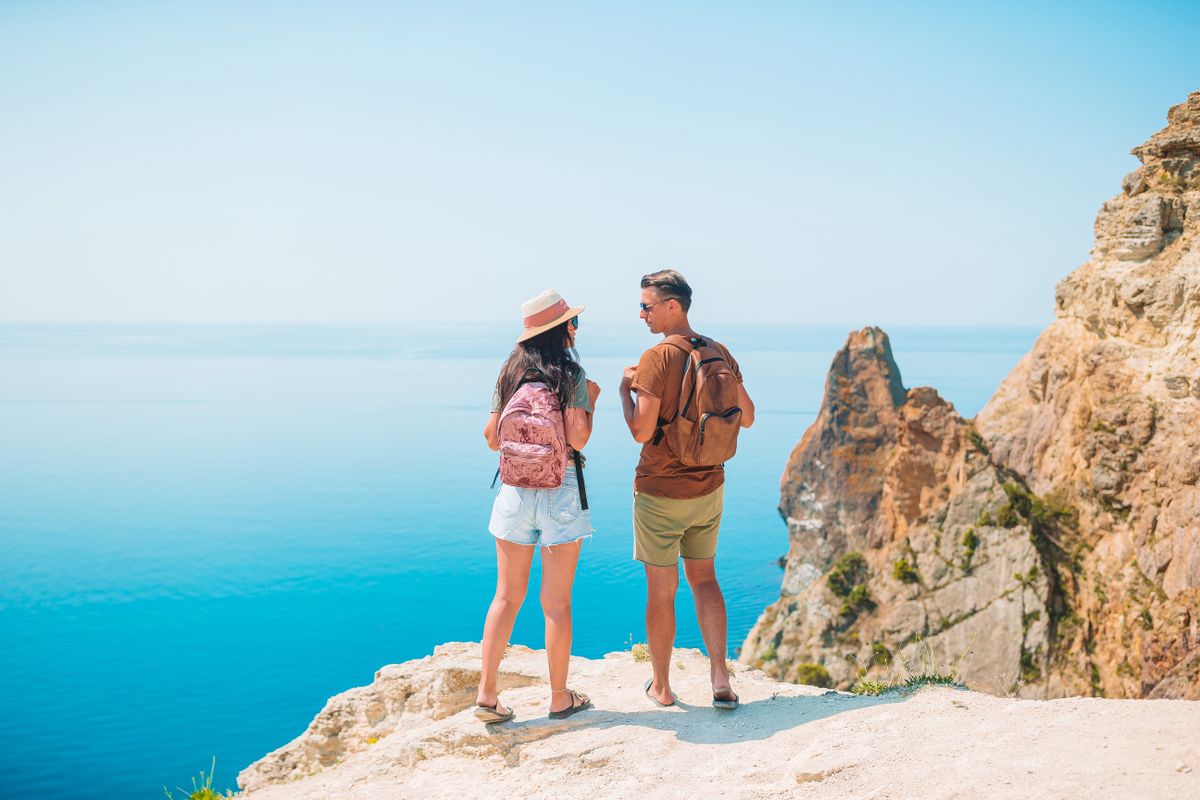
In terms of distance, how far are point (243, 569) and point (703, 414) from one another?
64.6 metres

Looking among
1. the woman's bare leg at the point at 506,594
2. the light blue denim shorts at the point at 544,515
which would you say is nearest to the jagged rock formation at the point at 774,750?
the woman's bare leg at the point at 506,594

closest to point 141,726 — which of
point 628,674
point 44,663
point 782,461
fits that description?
point 44,663

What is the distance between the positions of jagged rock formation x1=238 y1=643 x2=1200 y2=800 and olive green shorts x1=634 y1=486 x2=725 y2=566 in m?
1.20

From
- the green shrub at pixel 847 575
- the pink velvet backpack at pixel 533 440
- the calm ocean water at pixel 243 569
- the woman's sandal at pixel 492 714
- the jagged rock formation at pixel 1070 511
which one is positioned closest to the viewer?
the pink velvet backpack at pixel 533 440

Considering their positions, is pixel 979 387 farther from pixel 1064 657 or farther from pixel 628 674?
pixel 628 674

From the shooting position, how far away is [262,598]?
5825 centimetres

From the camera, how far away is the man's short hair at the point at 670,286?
538cm

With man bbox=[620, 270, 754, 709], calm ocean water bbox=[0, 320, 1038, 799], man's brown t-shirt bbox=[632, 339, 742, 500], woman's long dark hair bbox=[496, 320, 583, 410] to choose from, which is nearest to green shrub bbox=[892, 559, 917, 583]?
calm ocean water bbox=[0, 320, 1038, 799]

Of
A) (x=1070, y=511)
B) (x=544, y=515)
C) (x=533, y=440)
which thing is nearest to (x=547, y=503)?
(x=544, y=515)

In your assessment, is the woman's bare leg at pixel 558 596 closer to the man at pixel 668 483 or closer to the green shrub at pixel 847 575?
the man at pixel 668 483

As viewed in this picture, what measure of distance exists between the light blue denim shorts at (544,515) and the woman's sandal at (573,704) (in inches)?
50.2

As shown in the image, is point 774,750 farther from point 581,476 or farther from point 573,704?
point 581,476

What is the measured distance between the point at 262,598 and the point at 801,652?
40.8 metres

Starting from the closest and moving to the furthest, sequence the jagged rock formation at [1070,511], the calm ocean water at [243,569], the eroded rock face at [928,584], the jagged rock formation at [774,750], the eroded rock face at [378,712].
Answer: the jagged rock formation at [774,750] < the eroded rock face at [378,712] < the jagged rock formation at [1070,511] < the eroded rock face at [928,584] < the calm ocean water at [243,569]
